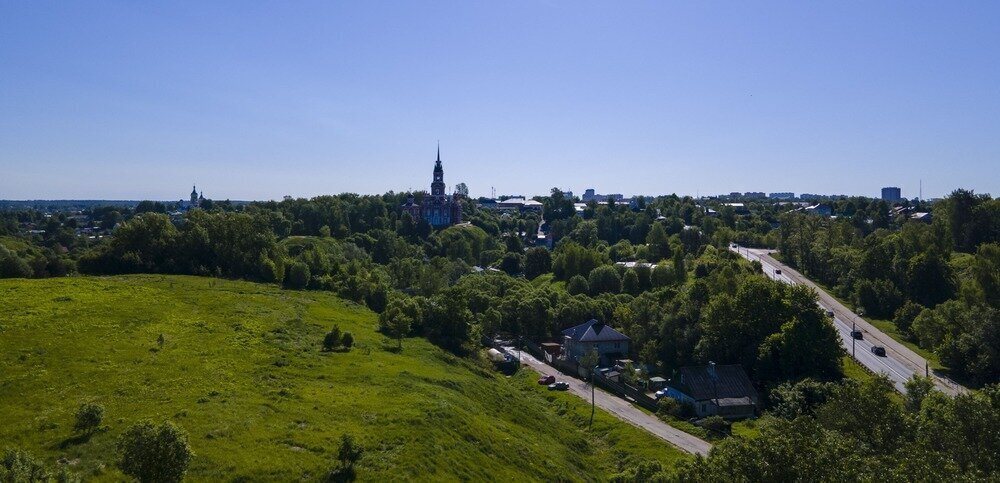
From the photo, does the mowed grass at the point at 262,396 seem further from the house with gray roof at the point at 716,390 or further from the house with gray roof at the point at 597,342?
the house with gray roof at the point at 597,342

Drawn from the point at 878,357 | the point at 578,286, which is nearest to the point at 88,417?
the point at 878,357

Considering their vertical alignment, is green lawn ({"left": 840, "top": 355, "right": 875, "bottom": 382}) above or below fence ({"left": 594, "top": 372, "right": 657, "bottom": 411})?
above

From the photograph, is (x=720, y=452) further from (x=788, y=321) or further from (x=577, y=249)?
(x=577, y=249)

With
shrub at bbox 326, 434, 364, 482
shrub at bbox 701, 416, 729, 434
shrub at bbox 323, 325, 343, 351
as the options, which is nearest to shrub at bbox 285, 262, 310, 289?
shrub at bbox 323, 325, 343, 351

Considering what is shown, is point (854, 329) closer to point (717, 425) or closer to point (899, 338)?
point (899, 338)

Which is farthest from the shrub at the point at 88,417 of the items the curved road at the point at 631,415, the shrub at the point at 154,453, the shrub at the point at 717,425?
the shrub at the point at 717,425

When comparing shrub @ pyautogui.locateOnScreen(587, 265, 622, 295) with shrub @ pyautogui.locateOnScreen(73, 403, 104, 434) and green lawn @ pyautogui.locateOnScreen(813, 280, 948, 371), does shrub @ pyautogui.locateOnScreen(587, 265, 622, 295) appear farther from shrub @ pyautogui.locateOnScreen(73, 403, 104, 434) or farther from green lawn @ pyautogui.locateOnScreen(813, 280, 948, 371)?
shrub @ pyautogui.locateOnScreen(73, 403, 104, 434)

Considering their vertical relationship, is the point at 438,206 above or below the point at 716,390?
above
